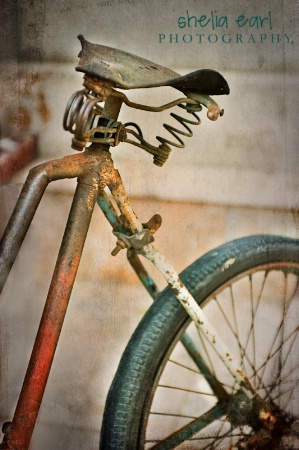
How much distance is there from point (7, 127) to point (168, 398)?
35.2 inches

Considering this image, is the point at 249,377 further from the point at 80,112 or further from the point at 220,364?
the point at 80,112

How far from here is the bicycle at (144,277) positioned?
3.44 ft

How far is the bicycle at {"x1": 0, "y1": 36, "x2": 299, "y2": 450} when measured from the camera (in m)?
1.05

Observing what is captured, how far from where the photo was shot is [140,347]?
1.14 metres

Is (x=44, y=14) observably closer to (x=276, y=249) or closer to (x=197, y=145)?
(x=197, y=145)

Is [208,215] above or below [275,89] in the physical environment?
below

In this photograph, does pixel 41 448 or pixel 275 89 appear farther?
pixel 41 448

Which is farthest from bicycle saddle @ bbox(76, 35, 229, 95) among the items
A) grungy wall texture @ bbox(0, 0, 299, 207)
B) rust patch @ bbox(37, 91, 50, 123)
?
rust patch @ bbox(37, 91, 50, 123)

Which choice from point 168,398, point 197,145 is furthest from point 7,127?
point 168,398

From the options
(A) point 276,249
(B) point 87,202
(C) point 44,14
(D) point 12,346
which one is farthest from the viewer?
(D) point 12,346

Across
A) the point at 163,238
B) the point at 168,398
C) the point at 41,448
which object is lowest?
the point at 41,448

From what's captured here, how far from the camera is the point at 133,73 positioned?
104 centimetres

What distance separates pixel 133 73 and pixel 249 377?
0.90 metres

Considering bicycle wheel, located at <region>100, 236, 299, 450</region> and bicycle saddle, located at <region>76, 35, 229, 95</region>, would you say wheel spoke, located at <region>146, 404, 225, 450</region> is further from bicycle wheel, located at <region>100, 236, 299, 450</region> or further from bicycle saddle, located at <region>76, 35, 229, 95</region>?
bicycle saddle, located at <region>76, 35, 229, 95</region>
